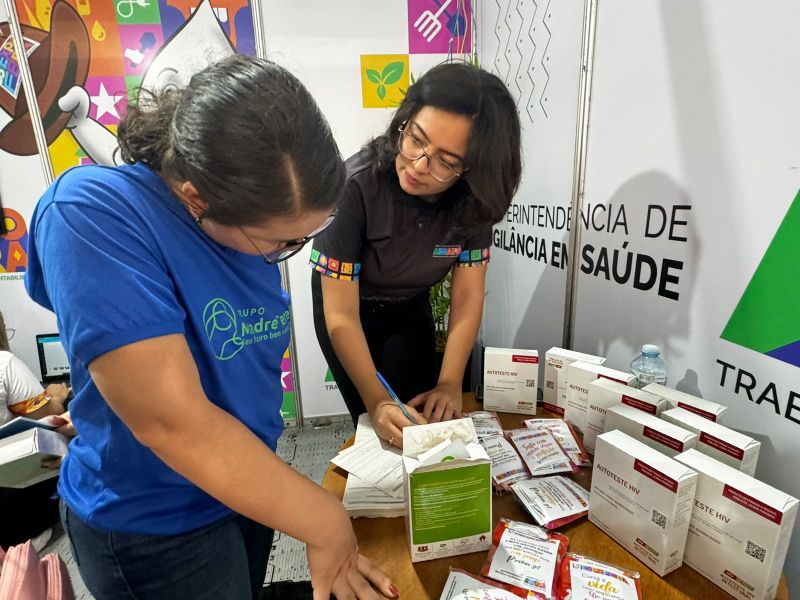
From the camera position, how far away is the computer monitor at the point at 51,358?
2734mm

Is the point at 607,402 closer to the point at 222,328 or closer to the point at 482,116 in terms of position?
the point at 482,116

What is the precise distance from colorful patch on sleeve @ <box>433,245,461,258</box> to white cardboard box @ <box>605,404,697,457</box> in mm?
575

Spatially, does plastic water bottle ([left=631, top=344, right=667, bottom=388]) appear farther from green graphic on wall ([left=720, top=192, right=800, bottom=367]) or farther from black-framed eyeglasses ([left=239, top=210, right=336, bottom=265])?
black-framed eyeglasses ([left=239, top=210, right=336, bottom=265])

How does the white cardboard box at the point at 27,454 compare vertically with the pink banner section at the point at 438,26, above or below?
below

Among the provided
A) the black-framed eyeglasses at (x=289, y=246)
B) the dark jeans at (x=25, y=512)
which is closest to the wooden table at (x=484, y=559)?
the black-framed eyeglasses at (x=289, y=246)

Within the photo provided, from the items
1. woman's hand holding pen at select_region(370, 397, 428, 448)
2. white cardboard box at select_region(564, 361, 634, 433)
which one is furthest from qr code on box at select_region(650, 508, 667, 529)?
woman's hand holding pen at select_region(370, 397, 428, 448)

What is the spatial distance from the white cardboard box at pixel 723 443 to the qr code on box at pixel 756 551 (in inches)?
5.3

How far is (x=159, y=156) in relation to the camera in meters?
0.63

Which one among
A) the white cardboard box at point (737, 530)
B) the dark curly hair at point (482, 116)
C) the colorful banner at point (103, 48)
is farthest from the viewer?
the colorful banner at point (103, 48)

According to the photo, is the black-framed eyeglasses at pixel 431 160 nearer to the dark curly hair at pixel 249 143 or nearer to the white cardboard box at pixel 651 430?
the dark curly hair at pixel 249 143

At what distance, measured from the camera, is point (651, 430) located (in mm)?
825

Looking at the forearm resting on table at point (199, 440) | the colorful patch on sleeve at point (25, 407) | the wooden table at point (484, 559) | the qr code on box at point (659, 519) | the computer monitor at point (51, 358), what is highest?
the forearm resting on table at point (199, 440)

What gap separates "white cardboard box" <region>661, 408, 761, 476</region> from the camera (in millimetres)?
751

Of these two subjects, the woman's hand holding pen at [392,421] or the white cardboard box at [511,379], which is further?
the white cardboard box at [511,379]
